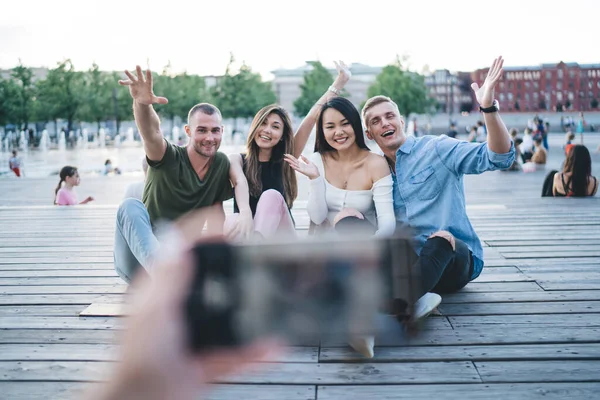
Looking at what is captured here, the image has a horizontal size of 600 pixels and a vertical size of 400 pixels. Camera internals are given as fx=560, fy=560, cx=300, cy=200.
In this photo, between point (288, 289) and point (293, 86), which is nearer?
point (288, 289)

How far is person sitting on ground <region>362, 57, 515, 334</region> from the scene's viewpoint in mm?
2857

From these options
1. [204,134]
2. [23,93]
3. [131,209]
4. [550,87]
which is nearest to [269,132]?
[204,134]

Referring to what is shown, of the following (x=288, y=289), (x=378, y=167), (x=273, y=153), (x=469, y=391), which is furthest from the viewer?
(x=273, y=153)

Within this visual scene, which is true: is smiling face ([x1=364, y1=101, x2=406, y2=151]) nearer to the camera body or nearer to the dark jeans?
the dark jeans

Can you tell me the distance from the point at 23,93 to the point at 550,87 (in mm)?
93142

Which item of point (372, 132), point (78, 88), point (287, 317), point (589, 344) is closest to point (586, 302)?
point (589, 344)

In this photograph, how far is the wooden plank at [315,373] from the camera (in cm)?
214

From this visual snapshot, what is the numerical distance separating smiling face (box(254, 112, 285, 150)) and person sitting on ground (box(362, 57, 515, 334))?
0.69 metres

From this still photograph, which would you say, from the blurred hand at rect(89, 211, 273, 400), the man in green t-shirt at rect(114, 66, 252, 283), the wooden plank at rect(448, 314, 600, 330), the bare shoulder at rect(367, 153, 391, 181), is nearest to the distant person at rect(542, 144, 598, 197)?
the bare shoulder at rect(367, 153, 391, 181)

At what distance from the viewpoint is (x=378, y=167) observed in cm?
327

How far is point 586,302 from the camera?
3008 mm

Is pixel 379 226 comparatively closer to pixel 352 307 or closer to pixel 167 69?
pixel 352 307

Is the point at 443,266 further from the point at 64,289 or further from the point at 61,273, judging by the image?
the point at 61,273

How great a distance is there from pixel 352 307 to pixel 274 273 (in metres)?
0.25
